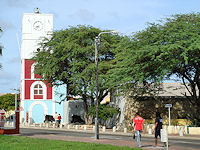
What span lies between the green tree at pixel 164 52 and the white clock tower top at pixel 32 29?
105 feet

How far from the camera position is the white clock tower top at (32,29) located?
210ft

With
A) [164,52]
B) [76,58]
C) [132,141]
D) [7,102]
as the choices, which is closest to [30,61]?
[76,58]

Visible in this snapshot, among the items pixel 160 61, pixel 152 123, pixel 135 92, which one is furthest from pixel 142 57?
pixel 152 123

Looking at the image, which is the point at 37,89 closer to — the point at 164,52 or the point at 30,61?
the point at 30,61

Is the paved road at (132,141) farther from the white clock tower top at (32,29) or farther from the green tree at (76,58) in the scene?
the white clock tower top at (32,29)

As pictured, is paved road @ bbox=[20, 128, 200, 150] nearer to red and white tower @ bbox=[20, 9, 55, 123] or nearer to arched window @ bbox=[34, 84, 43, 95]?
red and white tower @ bbox=[20, 9, 55, 123]

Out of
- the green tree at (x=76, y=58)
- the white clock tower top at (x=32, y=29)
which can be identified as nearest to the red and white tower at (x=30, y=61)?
the white clock tower top at (x=32, y=29)

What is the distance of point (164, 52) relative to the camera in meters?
28.9

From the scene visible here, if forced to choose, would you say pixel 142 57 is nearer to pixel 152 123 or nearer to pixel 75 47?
pixel 152 123

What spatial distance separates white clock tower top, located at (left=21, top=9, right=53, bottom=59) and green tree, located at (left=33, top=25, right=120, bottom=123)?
1680cm

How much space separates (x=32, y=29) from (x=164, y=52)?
39.7 meters

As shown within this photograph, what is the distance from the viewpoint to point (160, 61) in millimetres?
29656

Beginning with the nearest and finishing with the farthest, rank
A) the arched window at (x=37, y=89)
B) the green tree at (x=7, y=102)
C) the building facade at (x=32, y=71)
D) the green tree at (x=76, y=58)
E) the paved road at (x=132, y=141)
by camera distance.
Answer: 1. the paved road at (x=132, y=141)
2. the green tree at (x=76, y=58)
3. the building facade at (x=32, y=71)
4. the arched window at (x=37, y=89)
5. the green tree at (x=7, y=102)

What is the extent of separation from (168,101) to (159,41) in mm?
11805
